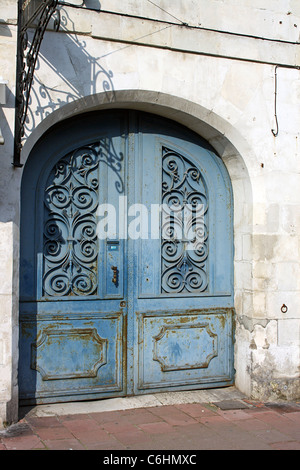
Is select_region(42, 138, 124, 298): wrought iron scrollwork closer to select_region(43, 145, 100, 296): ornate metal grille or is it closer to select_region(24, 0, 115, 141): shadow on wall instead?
select_region(43, 145, 100, 296): ornate metal grille

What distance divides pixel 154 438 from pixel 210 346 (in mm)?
1530

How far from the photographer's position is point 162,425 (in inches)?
188

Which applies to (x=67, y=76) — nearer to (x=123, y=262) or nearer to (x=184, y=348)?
(x=123, y=262)

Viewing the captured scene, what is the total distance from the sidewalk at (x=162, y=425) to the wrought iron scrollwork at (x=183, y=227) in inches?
44.7

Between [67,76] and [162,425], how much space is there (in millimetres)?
3163

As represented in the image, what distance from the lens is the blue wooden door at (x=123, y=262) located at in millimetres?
5191

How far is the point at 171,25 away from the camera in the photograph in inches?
211

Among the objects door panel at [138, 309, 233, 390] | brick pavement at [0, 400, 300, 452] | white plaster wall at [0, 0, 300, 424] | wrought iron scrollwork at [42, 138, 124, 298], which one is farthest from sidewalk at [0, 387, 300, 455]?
wrought iron scrollwork at [42, 138, 124, 298]

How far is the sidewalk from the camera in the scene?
4.32 meters

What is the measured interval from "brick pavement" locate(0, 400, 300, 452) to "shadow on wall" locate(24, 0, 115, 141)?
2.47m

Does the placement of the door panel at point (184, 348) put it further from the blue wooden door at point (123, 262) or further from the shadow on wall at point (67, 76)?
the shadow on wall at point (67, 76)

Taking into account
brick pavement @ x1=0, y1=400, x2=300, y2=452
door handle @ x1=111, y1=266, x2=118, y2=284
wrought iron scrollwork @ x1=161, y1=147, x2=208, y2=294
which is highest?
wrought iron scrollwork @ x1=161, y1=147, x2=208, y2=294

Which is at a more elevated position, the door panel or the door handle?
the door handle

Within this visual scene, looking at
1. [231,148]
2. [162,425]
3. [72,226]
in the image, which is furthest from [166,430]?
[231,148]
